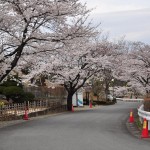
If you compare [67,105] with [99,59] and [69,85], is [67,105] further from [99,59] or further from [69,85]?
[99,59]

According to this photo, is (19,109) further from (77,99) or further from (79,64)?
(77,99)

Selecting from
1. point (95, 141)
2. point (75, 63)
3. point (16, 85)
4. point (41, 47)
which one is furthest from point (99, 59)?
point (95, 141)

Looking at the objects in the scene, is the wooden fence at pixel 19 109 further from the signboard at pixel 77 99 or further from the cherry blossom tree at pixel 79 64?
the signboard at pixel 77 99

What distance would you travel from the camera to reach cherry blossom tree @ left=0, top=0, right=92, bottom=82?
1853cm

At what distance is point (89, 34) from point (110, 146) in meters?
10.7

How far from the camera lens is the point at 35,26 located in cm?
2014

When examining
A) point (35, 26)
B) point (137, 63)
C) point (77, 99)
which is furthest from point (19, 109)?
point (77, 99)

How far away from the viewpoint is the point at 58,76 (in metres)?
39.1

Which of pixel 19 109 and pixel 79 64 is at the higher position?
pixel 79 64

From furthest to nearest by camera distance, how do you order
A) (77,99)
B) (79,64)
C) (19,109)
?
(77,99)
(79,64)
(19,109)

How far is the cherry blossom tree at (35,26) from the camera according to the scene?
60.8 feet

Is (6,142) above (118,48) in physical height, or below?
below

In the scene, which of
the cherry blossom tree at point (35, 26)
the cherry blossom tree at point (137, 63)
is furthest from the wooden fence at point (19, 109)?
the cherry blossom tree at point (137, 63)

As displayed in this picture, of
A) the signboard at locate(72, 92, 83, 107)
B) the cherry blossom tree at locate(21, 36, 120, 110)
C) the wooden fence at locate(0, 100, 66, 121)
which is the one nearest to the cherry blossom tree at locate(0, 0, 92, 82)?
the wooden fence at locate(0, 100, 66, 121)
